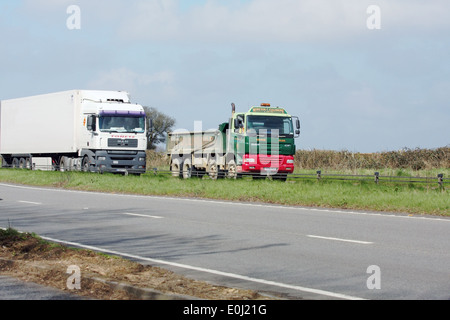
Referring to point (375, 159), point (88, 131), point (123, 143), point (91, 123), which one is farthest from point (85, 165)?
point (375, 159)

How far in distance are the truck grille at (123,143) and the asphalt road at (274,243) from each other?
1619 cm

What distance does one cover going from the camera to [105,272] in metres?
8.39

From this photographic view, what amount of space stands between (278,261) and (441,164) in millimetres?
31426

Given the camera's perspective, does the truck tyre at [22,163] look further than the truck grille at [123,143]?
Yes

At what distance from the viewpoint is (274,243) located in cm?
1195

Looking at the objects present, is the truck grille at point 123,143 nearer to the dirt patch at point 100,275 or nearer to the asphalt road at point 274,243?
the asphalt road at point 274,243

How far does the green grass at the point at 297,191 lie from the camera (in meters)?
19.1

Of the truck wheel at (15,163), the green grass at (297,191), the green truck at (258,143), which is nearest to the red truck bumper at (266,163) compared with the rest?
the green truck at (258,143)

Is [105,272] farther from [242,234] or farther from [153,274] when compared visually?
[242,234]

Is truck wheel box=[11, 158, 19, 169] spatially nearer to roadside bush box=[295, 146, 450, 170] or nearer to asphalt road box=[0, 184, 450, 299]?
roadside bush box=[295, 146, 450, 170]

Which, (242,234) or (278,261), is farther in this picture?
(242,234)

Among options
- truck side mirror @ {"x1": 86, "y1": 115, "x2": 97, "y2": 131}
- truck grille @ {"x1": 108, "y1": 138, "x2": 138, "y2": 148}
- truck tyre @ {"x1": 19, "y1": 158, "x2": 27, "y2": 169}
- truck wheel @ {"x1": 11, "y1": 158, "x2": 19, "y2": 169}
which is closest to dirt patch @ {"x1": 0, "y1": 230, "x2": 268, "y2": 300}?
truck side mirror @ {"x1": 86, "y1": 115, "x2": 97, "y2": 131}
